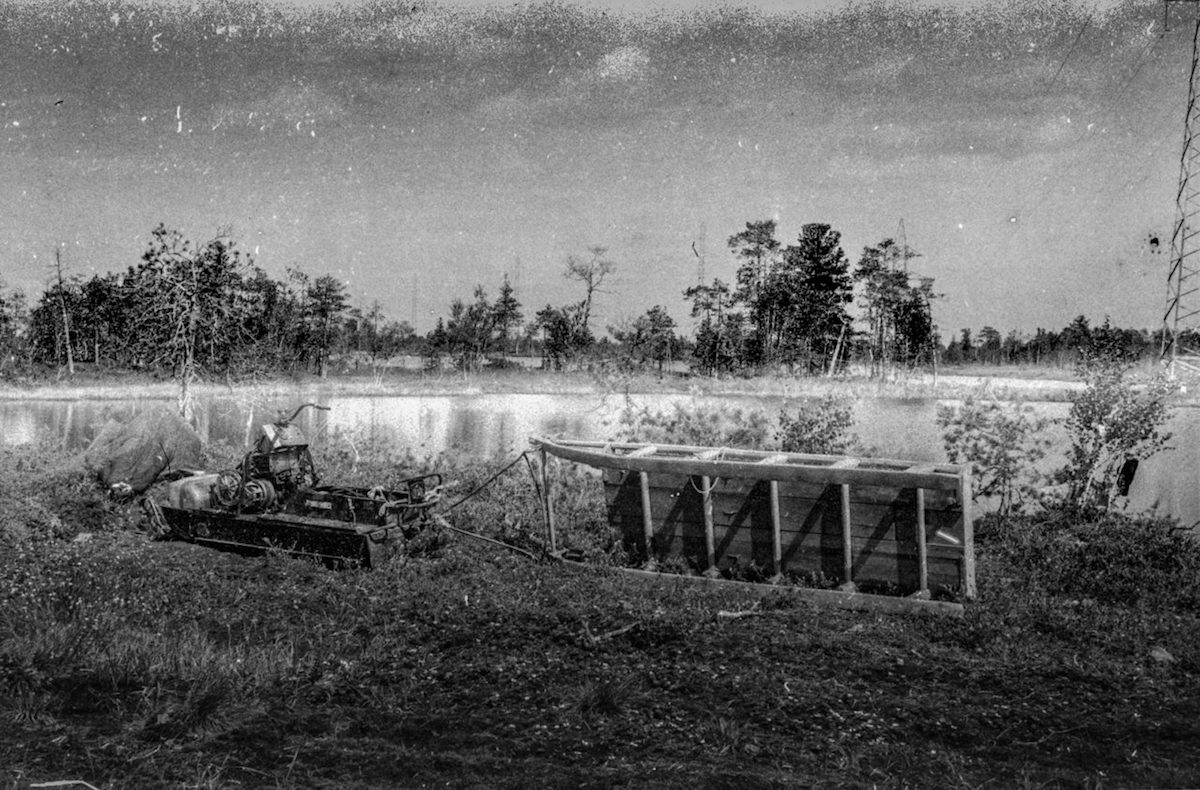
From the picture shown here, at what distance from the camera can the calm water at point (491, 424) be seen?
1178 cm

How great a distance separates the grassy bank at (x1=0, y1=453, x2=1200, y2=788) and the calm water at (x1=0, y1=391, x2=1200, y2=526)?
3.57 metres

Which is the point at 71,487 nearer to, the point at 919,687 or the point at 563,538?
the point at 563,538

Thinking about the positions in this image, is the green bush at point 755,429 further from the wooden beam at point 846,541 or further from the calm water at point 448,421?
the wooden beam at point 846,541

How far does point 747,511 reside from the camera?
26.5 ft

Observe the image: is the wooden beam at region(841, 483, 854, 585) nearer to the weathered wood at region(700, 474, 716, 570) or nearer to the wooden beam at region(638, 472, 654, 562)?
the weathered wood at region(700, 474, 716, 570)

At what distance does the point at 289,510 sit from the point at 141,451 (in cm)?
455

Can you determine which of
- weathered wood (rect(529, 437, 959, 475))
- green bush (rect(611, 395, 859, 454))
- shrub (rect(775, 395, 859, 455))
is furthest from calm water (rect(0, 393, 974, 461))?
weathered wood (rect(529, 437, 959, 475))

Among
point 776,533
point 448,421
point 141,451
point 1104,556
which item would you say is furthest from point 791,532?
point 448,421

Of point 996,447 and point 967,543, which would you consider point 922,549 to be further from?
point 996,447

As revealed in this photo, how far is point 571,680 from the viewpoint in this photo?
18.4ft

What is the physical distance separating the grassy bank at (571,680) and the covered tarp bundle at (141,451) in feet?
13.4

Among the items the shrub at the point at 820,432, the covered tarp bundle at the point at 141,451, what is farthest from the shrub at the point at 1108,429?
the covered tarp bundle at the point at 141,451

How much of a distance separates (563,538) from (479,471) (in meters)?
4.12

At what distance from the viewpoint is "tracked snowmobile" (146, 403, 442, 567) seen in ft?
29.7
